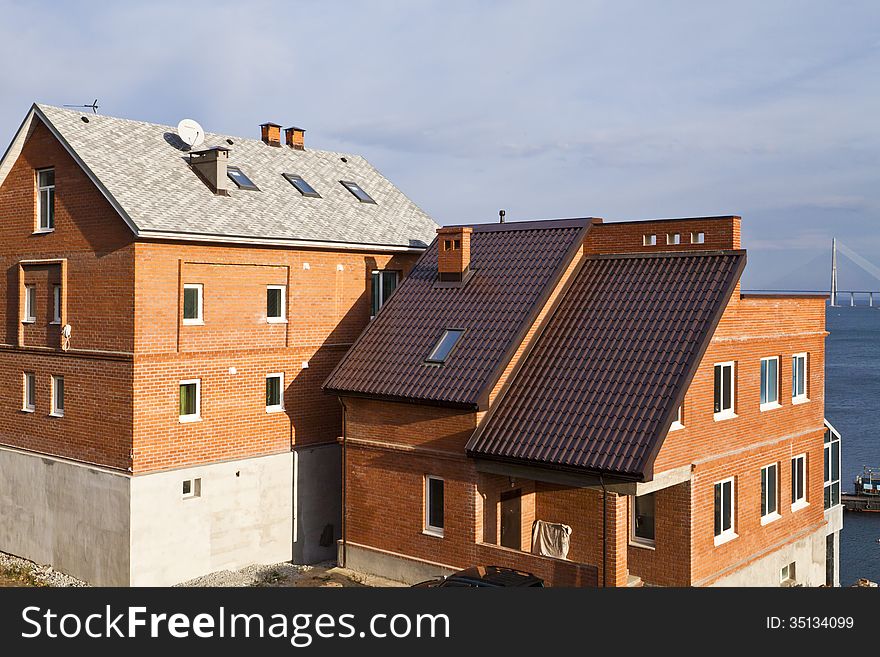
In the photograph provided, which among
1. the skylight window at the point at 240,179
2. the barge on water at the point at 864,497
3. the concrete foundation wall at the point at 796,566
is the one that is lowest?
the barge on water at the point at 864,497

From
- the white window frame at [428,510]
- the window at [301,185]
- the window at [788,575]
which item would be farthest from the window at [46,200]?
the window at [788,575]

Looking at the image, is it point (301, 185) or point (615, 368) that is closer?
point (615, 368)

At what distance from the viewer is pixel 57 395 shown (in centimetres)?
2544

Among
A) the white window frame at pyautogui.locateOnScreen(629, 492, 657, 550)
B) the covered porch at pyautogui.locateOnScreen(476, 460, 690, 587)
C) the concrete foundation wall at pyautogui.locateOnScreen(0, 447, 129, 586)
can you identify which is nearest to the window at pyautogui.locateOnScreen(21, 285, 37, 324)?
the concrete foundation wall at pyautogui.locateOnScreen(0, 447, 129, 586)

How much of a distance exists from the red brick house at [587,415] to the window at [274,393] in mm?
2767

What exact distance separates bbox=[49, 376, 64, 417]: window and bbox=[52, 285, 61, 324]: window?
5.66 ft

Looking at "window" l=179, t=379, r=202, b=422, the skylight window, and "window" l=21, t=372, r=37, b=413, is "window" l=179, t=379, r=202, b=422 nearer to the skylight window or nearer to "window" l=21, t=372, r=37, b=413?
"window" l=21, t=372, r=37, b=413

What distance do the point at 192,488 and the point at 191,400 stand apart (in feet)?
8.09

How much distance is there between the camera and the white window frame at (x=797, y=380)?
25.2 meters

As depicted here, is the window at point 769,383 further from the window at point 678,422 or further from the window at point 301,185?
the window at point 301,185

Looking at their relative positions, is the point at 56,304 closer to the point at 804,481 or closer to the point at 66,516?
the point at 66,516

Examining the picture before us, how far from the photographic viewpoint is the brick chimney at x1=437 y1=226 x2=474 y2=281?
1001 inches

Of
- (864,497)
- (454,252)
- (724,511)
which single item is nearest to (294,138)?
(454,252)
